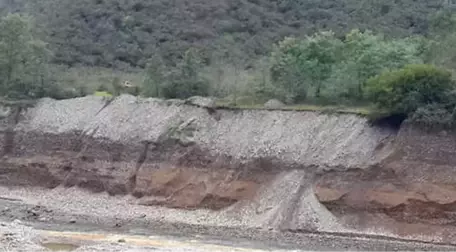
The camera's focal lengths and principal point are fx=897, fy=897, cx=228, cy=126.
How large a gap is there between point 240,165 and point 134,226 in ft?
23.5

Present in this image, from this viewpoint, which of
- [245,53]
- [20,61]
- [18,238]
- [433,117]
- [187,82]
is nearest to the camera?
[18,238]

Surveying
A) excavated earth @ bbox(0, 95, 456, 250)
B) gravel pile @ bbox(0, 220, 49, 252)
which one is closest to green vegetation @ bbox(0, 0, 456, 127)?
excavated earth @ bbox(0, 95, 456, 250)

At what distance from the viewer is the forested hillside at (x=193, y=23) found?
2918 inches

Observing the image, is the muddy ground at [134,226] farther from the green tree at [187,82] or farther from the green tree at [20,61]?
the green tree at [187,82]

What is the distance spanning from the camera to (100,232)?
44.2m

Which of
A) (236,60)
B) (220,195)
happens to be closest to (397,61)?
(220,195)

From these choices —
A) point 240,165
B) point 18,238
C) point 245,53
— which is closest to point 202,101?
point 240,165

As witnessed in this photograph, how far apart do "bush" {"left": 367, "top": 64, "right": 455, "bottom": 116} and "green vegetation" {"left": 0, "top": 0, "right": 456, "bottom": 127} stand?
5 cm

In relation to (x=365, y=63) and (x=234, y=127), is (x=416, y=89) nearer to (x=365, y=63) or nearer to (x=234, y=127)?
(x=365, y=63)

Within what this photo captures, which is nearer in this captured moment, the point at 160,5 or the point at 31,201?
the point at 31,201

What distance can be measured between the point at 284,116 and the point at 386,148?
7.57 m

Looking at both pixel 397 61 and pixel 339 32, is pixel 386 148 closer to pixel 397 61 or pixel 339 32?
pixel 397 61

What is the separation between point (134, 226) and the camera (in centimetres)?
4603

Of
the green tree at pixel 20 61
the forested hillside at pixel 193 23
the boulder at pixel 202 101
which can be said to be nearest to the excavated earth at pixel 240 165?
the boulder at pixel 202 101
